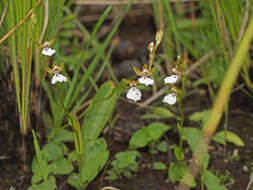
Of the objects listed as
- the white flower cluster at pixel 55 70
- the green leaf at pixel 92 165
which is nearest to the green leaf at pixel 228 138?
the green leaf at pixel 92 165

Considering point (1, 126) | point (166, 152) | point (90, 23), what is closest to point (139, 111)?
point (166, 152)

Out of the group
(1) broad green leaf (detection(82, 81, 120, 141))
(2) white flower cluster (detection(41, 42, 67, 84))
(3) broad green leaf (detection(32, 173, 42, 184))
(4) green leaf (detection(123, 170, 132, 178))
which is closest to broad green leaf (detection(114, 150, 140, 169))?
(4) green leaf (detection(123, 170, 132, 178))

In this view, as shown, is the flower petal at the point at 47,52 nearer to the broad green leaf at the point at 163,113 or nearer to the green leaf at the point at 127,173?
the green leaf at the point at 127,173

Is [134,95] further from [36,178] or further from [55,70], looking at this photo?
[36,178]

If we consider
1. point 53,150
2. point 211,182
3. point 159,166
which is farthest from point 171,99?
point 53,150

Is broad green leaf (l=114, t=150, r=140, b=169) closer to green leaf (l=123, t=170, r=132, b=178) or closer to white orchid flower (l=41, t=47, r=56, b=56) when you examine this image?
green leaf (l=123, t=170, r=132, b=178)
